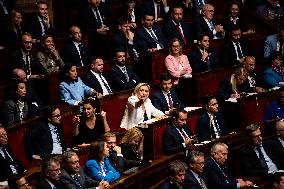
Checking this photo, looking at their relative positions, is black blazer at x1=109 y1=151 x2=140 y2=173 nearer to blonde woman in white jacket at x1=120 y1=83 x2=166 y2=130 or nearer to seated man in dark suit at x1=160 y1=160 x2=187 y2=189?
seated man in dark suit at x1=160 y1=160 x2=187 y2=189

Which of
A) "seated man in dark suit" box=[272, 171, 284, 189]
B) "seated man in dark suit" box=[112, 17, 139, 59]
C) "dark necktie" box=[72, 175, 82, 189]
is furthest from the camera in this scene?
"seated man in dark suit" box=[112, 17, 139, 59]

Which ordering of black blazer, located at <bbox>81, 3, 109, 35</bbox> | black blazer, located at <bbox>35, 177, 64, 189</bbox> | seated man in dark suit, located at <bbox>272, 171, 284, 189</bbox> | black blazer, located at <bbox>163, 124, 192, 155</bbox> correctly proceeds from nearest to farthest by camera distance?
black blazer, located at <bbox>35, 177, 64, 189</bbox> → seated man in dark suit, located at <bbox>272, 171, 284, 189</bbox> → black blazer, located at <bbox>163, 124, 192, 155</bbox> → black blazer, located at <bbox>81, 3, 109, 35</bbox>

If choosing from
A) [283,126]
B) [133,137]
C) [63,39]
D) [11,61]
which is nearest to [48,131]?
[133,137]

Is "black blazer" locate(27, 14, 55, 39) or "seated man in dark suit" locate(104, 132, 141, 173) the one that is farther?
"black blazer" locate(27, 14, 55, 39)

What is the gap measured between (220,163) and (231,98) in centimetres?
82

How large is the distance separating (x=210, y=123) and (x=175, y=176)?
0.88m

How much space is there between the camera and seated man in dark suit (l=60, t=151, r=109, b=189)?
3.17 meters

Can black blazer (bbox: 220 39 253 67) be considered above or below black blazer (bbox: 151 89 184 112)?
above

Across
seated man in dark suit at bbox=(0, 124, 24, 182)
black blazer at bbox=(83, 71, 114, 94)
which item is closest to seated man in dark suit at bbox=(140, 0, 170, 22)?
black blazer at bbox=(83, 71, 114, 94)

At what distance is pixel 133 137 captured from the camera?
11.9 feet

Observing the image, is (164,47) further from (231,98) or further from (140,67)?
(231,98)

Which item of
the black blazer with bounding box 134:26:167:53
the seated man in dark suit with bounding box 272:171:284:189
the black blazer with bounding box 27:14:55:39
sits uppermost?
the black blazer with bounding box 27:14:55:39

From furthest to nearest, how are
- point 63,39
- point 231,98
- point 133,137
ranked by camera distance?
point 63,39, point 231,98, point 133,137

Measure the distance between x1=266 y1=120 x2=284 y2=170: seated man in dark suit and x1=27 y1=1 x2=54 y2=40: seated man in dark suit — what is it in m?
1.79
